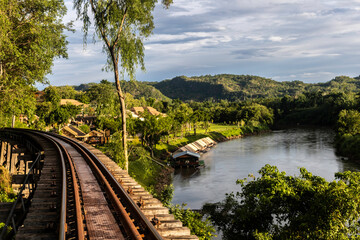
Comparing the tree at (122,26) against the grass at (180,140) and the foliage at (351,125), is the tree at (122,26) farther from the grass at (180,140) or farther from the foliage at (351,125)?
the foliage at (351,125)

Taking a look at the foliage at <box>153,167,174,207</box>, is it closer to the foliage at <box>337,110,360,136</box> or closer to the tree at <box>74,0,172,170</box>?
the tree at <box>74,0,172,170</box>

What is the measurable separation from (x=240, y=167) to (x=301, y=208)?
114 ft

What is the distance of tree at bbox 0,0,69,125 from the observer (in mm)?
21234

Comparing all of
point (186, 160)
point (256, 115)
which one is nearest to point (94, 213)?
point (186, 160)

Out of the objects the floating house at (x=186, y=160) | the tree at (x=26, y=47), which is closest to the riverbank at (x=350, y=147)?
the floating house at (x=186, y=160)

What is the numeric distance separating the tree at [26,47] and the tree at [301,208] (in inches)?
740

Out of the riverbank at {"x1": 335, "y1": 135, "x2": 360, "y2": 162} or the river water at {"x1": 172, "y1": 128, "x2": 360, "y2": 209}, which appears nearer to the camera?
the river water at {"x1": 172, "y1": 128, "x2": 360, "y2": 209}

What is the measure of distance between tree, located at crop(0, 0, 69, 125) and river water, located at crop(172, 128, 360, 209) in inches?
797

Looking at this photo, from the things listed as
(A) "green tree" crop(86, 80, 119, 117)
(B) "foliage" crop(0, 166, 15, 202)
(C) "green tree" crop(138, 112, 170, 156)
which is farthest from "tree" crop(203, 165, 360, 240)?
(C) "green tree" crop(138, 112, 170, 156)

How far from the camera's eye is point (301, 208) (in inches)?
637

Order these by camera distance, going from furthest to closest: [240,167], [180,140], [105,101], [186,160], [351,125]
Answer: [180,140] < [351,125] < [186,160] < [240,167] < [105,101]

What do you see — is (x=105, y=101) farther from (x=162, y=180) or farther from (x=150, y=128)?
(x=150, y=128)

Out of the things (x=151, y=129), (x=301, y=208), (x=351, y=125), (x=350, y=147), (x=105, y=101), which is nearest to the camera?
(x=301, y=208)

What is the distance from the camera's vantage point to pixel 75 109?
8481 centimetres
